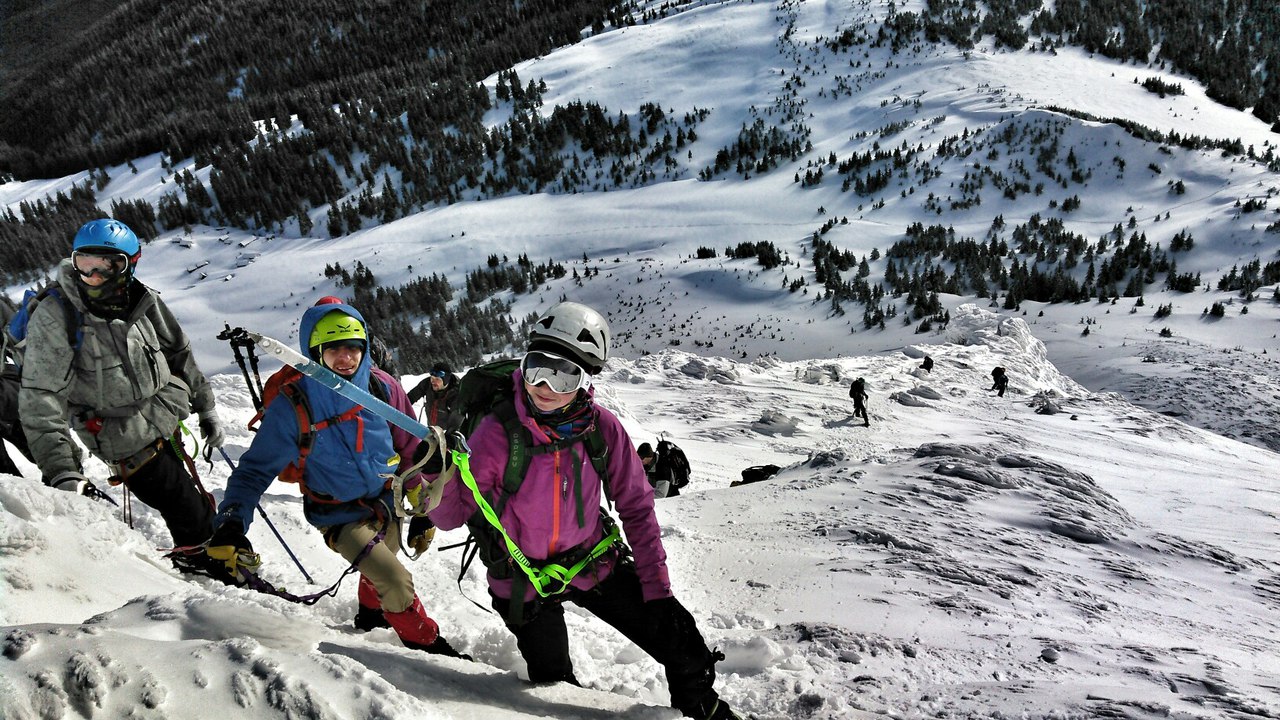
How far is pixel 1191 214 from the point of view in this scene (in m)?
33.7

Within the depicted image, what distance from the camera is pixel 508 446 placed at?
3.02 meters

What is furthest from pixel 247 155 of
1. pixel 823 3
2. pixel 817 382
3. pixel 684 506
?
pixel 684 506

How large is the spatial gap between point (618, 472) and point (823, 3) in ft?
223

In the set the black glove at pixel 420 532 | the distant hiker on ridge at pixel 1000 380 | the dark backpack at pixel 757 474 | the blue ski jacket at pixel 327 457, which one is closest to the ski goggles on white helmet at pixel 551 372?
the blue ski jacket at pixel 327 457

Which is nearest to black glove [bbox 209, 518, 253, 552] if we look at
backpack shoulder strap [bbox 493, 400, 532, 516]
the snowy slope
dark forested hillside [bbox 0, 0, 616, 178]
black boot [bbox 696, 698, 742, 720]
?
the snowy slope

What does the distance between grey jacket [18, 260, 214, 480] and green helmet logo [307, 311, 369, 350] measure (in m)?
1.14

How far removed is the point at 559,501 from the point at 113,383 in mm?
2508

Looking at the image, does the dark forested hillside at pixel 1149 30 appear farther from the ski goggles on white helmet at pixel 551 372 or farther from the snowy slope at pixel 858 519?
the ski goggles on white helmet at pixel 551 372

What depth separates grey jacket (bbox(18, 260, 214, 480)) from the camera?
3.45 metres

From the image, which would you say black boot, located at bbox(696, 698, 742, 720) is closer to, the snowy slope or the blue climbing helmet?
the snowy slope

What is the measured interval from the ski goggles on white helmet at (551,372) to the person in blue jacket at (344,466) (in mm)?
1010

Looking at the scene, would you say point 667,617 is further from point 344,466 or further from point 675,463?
point 675,463

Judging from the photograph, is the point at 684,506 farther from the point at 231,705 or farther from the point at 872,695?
the point at 231,705

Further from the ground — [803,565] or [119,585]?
[119,585]
